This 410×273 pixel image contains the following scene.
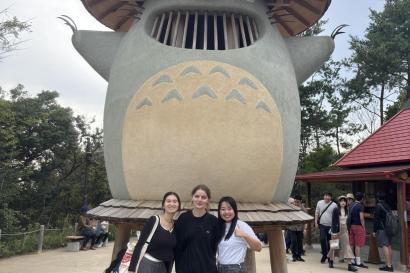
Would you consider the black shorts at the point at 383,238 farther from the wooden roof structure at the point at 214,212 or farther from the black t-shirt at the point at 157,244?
the black t-shirt at the point at 157,244

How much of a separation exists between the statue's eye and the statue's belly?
63 centimetres

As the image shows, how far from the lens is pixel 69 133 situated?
24188mm

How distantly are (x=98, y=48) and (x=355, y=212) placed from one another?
6.99 meters

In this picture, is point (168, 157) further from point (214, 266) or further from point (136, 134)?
point (214, 266)

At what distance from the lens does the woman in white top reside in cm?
362

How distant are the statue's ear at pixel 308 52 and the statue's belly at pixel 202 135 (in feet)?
4.74

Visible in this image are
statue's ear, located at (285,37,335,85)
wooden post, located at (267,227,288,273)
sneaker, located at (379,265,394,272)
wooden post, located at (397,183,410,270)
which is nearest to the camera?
wooden post, located at (267,227,288,273)

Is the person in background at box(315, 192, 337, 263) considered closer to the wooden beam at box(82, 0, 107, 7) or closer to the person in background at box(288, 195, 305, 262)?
the person in background at box(288, 195, 305, 262)

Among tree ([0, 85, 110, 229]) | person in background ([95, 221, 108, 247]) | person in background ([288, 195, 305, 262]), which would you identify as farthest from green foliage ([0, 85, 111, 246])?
person in background ([288, 195, 305, 262])

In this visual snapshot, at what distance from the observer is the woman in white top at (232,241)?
362cm

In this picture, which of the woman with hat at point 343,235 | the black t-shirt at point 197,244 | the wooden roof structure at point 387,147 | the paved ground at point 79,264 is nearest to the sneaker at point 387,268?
the paved ground at point 79,264

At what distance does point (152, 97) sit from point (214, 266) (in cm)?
212

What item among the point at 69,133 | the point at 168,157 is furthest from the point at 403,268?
the point at 69,133

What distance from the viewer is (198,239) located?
11.9ft
